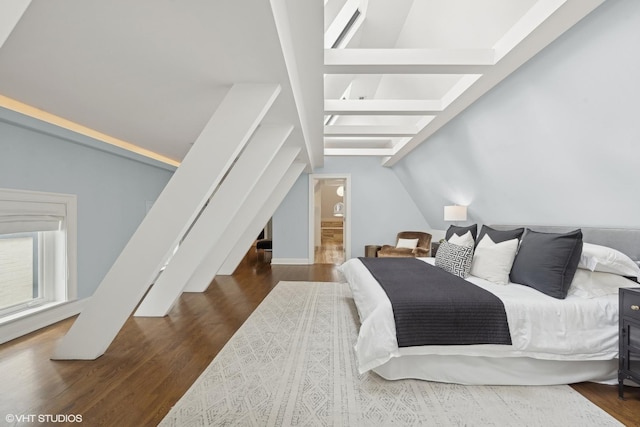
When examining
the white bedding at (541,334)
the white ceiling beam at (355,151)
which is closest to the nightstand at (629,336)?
the white bedding at (541,334)

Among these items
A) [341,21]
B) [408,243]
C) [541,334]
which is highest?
[341,21]

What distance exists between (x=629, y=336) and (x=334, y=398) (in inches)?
72.7

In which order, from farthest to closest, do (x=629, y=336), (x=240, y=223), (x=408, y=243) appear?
1. (x=408, y=243)
2. (x=240, y=223)
3. (x=629, y=336)

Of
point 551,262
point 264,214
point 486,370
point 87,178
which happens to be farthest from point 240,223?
point 551,262

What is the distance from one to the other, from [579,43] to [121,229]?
5331 millimetres

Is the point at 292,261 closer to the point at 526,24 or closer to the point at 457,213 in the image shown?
the point at 457,213

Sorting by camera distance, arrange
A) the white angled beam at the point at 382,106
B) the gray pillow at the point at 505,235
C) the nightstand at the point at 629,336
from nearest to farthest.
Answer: the nightstand at the point at 629,336 → the gray pillow at the point at 505,235 → the white angled beam at the point at 382,106

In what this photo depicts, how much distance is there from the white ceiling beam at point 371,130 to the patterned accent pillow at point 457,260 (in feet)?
5.70

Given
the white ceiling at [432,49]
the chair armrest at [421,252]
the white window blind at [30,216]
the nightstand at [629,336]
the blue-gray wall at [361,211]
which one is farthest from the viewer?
the blue-gray wall at [361,211]

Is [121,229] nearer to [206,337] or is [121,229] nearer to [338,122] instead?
[206,337]

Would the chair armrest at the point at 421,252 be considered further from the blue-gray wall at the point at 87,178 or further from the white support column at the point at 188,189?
the blue-gray wall at the point at 87,178

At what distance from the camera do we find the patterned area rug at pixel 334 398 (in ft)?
6.04

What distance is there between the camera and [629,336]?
6.61 ft

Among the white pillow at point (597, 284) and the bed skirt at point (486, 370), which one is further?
the white pillow at point (597, 284)
